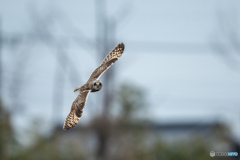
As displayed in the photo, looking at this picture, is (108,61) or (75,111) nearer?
(75,111)

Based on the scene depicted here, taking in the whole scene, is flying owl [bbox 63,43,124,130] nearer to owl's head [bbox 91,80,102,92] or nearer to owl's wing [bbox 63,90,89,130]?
owl's wing [bbox 63,90,89,130]

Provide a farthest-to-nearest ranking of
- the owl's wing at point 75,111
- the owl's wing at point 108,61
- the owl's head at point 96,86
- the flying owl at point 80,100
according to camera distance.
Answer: the owl's wing at point 75,111, the owl's wing at point 108,61, the flying owl at point 80,100, the owl's head at point 96,86

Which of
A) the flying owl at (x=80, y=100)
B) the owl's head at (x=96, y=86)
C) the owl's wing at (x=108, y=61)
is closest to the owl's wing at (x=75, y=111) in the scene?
the flying owl at (x=80, y=100)

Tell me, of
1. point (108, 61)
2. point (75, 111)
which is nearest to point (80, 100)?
point (75, 111)

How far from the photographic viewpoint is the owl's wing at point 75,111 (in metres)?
7.08

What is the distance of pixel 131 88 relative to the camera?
3622 centimetres

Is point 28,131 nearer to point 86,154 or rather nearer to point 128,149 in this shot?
point 86,154

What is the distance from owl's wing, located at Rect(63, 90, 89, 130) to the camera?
7.08 metres

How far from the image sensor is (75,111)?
23.6 feet

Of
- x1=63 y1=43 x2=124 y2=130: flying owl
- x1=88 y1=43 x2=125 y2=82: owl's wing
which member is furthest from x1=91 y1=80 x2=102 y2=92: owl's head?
x1=88 y1=43 x2=125 y2=82: owl's wing

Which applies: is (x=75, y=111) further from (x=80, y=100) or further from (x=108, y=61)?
(x=108, y=61)

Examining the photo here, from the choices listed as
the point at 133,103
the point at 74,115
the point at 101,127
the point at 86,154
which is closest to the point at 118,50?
the point at 74,115

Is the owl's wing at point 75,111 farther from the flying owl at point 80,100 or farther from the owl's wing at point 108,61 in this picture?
the owl's wing at point 108,61

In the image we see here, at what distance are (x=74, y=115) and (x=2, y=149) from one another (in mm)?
19050
